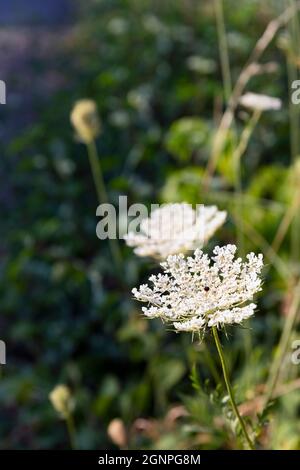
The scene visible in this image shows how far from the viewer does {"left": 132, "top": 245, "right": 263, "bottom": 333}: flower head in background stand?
680 mm

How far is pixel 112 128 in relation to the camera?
2.83m

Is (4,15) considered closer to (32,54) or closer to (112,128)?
(32,54)

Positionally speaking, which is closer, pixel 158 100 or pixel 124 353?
pixel 124 353

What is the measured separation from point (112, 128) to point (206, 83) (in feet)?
1.40

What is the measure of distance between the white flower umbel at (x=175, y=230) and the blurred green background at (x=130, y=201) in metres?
0.24

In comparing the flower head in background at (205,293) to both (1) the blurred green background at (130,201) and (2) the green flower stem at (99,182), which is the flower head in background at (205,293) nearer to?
(1) the blurred green background at (130,201)

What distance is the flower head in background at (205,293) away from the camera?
0.68 meters

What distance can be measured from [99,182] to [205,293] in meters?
1.59

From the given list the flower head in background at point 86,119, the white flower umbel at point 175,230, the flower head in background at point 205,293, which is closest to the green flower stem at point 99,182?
the flower head in background at point 86,119

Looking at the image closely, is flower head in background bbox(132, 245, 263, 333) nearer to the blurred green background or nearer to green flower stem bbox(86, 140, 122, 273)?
the blurred green background

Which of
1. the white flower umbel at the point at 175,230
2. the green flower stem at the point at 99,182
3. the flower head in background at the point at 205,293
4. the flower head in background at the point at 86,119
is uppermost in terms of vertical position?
the green flower stem at the point at 99,182
